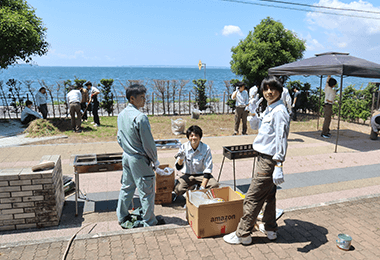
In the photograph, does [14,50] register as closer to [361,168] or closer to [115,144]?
[115,144]

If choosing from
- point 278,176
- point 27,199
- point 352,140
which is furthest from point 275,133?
point 352,140

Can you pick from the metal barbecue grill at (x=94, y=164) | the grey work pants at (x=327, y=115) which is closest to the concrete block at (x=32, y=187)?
the metal barbecue grill at (x=94, y=164)

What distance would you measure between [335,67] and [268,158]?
6662mm

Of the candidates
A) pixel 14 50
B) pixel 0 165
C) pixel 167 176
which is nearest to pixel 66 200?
pixel 167 176

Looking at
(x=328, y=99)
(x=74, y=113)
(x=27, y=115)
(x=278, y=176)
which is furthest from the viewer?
(x=27, y=115)

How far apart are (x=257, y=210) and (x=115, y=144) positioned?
6.46m

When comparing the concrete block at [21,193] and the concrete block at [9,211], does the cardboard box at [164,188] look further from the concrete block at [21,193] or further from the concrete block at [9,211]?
the concrete block at [9,211]

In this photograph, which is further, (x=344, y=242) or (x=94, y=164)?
(x=94, y=164)

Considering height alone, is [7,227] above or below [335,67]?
below

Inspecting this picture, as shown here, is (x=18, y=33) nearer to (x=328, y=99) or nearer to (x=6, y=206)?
(x=6, y=206)

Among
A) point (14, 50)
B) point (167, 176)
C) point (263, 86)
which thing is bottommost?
point (167, 176)

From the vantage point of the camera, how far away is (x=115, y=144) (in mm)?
9180

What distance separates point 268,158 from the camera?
3.46 m

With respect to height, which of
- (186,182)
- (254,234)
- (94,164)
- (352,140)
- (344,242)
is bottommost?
(352,140)
